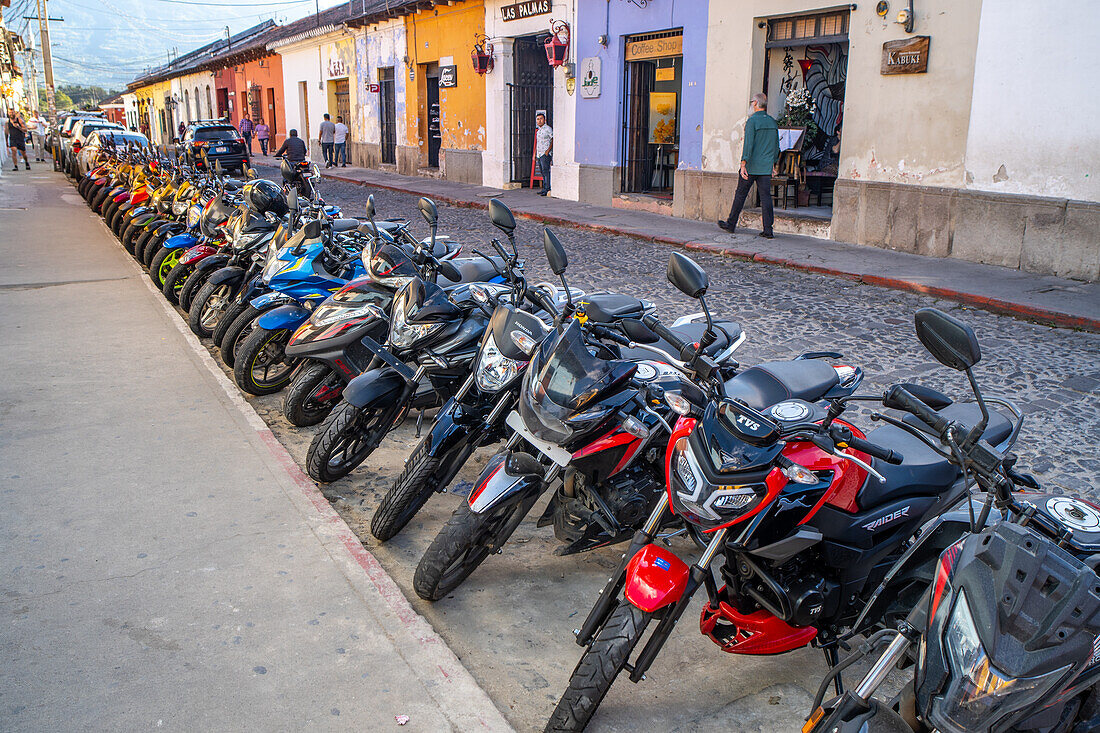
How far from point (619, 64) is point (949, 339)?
15.3 metres

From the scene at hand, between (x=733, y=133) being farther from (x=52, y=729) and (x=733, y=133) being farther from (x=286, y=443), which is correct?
(x=52, y=729)

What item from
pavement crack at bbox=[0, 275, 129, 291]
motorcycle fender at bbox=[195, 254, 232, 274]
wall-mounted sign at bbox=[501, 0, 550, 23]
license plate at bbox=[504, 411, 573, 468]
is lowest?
pavement crack at bbox=[0, 275, 129, 291]

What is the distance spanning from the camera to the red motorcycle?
2.26m

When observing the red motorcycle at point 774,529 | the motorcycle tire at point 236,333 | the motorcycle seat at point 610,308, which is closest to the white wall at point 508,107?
the motorcycle tire at point 236,333

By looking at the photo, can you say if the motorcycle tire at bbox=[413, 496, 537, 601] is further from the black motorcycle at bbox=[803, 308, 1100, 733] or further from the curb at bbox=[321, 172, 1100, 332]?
the curb at bbox=[321, 172, 1100, 332]

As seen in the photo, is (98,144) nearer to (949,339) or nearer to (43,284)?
(43,284)

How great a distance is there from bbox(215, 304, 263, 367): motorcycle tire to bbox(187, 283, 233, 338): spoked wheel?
0.78 metres

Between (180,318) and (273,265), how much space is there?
2447 mm

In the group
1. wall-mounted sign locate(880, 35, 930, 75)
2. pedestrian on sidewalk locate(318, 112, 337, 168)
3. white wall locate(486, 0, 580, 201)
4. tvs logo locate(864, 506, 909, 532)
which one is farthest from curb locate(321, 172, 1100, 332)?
pedestrian on sidewalk locate(318, 112, 337, 168)

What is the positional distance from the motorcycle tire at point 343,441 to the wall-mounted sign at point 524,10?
50.7ft

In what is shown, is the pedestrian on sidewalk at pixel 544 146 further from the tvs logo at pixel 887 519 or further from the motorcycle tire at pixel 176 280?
the tvs logo at pixel 887 519

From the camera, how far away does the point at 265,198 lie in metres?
6.69

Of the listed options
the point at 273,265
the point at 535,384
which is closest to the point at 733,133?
the point at 273,265

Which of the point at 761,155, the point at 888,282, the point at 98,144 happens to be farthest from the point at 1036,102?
the point at 98,144
